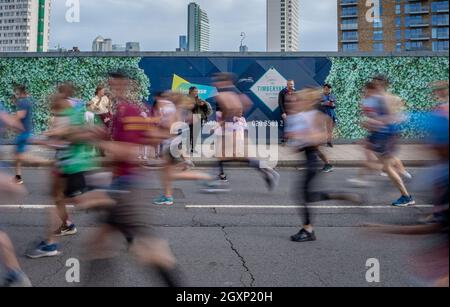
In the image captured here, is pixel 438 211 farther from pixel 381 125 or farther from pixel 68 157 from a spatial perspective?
pixel 381 125

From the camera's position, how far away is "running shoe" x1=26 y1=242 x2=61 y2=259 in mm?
4641

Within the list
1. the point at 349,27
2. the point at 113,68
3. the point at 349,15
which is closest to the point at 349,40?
the point at 349,27

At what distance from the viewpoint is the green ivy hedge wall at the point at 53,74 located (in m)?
17.0

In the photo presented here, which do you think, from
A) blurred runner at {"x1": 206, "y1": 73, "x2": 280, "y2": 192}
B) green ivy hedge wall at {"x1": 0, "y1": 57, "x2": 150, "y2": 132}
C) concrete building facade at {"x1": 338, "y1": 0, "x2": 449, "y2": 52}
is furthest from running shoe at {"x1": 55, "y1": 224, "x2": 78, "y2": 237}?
concrete building facade at {"x1": 338, "y1": 0, "x2": 449, "y2": 52}

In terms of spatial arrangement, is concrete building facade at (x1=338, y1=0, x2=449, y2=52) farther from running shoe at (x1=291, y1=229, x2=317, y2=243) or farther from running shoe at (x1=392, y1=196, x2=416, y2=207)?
running shoe at (x1=291, y1=229, x2=317, y2=243)

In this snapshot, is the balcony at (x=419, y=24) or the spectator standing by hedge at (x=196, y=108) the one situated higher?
the balcony at (x=419, y=24)

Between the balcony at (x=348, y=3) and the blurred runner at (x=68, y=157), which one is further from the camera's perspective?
the balcony at (x=348, y=3)

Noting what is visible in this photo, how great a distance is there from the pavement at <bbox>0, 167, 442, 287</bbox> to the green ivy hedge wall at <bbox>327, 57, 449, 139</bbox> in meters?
8.84

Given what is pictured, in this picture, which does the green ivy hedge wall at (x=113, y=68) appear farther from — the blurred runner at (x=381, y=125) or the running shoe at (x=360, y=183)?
the blurred runner at (x=381, y=125)

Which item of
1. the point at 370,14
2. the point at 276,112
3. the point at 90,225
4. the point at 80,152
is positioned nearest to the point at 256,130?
the point at 276,112

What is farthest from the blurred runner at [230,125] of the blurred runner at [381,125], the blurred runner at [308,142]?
the blurred runner at [308,142]

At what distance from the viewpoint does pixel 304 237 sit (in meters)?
5.31

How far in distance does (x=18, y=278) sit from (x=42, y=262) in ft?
3.19

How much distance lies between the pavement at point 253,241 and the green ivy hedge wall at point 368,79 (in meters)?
8.84
